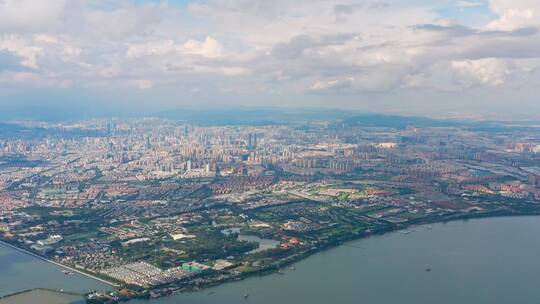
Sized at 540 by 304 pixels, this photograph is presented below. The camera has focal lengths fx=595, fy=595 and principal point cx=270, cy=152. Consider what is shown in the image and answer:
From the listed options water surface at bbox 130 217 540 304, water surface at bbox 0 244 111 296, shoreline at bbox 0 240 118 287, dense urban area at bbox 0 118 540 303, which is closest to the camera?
A: water surface at bbox 130 217 540 304

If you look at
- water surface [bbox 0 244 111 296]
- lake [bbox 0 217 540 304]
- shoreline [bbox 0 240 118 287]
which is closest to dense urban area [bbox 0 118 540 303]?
shoreline [bbox 0 240 118 287]

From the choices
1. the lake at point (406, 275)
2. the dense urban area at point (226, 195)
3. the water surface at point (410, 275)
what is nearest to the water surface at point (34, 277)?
the lake at point (406, 275)

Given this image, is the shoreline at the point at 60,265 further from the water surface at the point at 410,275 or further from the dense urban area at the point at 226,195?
the water surface at the point at 410,275

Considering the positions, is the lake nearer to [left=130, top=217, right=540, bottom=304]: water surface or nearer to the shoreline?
[left=130, top=217, right=540, bottom=304]: water surface

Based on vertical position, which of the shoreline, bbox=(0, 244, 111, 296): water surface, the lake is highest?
the lake

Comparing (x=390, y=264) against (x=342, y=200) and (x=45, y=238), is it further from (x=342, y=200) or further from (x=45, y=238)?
(x=45, y=238)

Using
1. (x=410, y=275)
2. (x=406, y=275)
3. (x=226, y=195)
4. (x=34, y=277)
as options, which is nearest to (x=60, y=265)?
(x=34, y=277)

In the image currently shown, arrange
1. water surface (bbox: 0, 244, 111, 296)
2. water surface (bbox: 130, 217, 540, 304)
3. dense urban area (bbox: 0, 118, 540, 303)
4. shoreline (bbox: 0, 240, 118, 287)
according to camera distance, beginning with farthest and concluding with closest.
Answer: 1. dense urban area (bbox: 0, 118, 540, 303)
2. shoreline (bbox: 0, 240, 118, 287)
3. water surface (bbox: 0, 244, 111, 296)
4. water surface (bbox: 130, 217, 540, 304)
